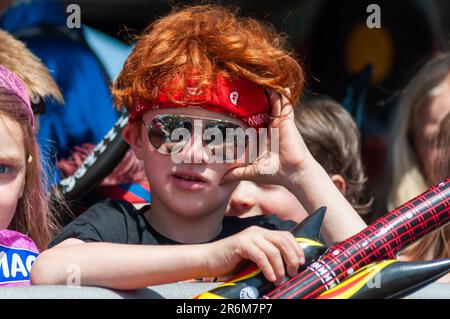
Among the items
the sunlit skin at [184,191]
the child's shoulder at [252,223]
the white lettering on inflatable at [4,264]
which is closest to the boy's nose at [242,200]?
the child's shoulder at [252,223]

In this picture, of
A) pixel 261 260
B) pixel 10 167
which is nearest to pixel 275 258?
pixel 261 260

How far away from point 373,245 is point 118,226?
708 mm

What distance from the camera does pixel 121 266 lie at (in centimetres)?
152

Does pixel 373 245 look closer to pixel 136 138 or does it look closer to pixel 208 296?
pixel 208 296

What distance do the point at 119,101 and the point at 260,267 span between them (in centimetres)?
75

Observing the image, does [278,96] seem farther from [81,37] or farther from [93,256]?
[81,37]

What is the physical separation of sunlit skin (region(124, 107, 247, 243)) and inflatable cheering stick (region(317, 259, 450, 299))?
0.60 meters

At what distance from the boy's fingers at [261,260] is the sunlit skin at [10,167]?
0.69 meters

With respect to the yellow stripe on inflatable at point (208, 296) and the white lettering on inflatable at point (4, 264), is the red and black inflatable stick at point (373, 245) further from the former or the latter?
the white lettering on inflatable at point (4, 264)

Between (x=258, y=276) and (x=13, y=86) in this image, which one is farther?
(x=13, y=86)

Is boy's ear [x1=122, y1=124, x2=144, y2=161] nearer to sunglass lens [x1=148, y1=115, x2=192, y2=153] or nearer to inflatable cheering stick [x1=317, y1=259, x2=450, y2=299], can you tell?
sunglass lens [x1=148, y1=115, x2=192, y2=153]

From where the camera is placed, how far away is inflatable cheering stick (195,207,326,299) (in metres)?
1.39

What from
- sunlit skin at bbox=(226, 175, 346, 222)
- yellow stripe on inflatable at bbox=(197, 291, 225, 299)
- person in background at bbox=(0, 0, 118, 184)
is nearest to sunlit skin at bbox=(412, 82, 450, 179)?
sunlit skin at bbox=(226, 175, 346, 222)

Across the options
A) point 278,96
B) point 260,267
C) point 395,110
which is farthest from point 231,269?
point 395,110
